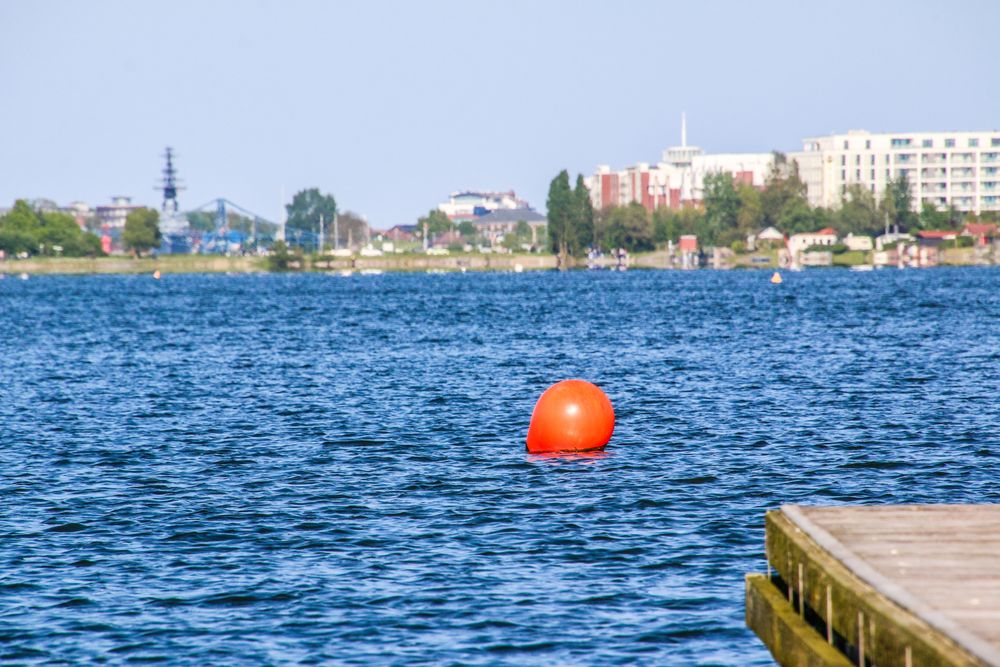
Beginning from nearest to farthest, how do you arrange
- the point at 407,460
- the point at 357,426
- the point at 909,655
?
the point at 909,655, the point at 407,460, the point at 357,426

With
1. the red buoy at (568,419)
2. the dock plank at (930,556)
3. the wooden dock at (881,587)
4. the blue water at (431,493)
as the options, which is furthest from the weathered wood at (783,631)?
the red buoy at (568,419)

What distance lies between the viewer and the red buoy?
2969cm

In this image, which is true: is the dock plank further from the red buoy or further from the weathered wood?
the red buoy

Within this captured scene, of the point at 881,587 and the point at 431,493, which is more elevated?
the point at 881,587

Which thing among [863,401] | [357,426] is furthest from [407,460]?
[863,401]

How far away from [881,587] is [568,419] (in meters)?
18.7

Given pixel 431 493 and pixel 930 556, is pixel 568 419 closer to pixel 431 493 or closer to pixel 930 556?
pixel 431 493

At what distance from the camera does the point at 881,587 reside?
11.1 m

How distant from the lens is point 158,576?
1962cm

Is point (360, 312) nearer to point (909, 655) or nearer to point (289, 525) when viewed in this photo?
point (289, 525)

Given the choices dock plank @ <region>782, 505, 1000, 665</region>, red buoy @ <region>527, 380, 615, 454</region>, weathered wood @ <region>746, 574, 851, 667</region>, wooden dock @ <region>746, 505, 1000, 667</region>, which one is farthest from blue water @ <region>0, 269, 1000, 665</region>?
dock plank @ <region>782, 505, 1000, 665</region>

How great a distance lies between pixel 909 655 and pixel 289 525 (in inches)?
559

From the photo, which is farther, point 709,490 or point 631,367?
point 631,367

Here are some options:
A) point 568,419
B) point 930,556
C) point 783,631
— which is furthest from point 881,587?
point 568,419
